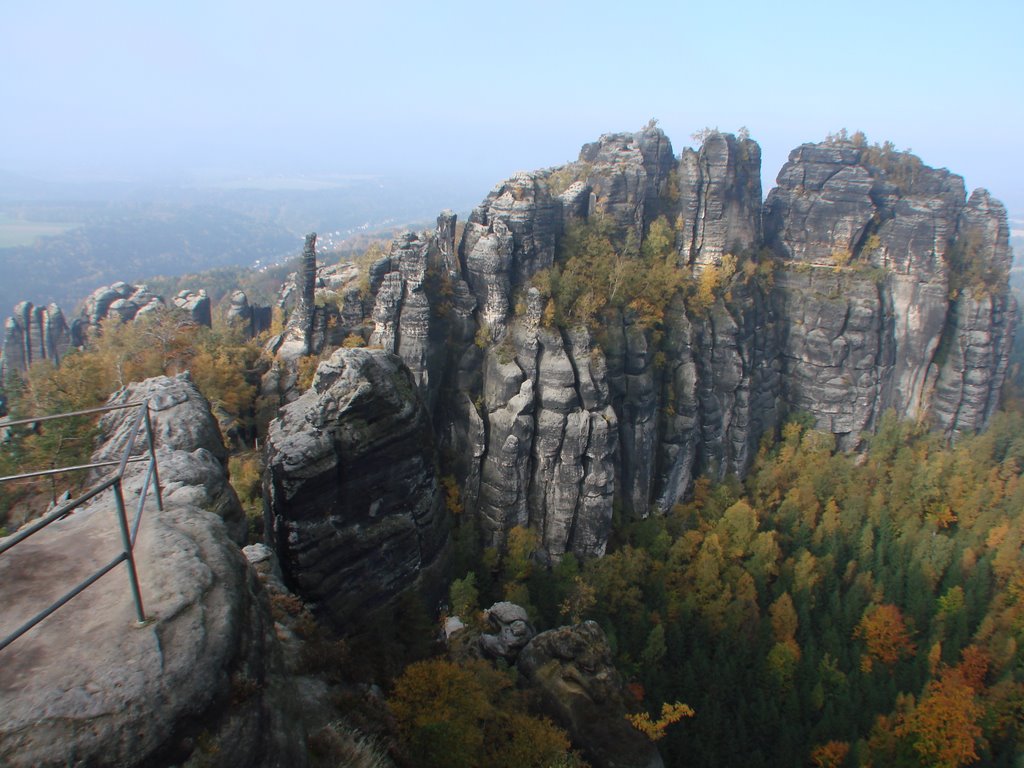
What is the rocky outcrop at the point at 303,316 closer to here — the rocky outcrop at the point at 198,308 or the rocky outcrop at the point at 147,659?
the rocky outcrop at the point at 198,308

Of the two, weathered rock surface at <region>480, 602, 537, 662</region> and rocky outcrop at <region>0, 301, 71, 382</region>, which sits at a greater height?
rocky outcrop at <region>0, 301, 71, 382</region>

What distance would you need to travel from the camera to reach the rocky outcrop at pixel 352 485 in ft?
56.3

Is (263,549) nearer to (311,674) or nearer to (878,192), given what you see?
(311,674)

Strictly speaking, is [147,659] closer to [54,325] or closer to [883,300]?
[54,325]

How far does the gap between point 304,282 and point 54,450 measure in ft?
51.9

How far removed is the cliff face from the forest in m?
2.49

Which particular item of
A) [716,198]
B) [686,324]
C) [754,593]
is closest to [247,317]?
[686,324]

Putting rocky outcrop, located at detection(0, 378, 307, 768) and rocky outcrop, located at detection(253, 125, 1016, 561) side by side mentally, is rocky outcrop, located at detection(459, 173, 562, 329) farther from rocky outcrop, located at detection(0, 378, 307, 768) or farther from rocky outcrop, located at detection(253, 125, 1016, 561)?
rocky outcrop, located at detection(0, 378, 307, 768)

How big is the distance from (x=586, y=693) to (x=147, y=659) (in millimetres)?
15328

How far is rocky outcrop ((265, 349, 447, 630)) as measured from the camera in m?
17.2

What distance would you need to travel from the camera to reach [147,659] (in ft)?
19.3

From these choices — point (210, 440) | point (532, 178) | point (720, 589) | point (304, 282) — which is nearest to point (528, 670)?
point (210, 440)

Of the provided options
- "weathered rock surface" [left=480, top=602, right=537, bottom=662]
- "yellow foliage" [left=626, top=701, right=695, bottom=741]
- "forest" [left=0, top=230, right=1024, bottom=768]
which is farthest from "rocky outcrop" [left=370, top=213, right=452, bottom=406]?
"yellow foliage" [left=626, top=701, right=695, bottom=741]

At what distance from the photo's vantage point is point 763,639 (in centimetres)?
2936
